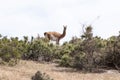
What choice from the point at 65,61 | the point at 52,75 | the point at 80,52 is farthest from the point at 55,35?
the point at 52,75

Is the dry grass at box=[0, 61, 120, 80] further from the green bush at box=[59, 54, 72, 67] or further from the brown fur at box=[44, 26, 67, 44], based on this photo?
the brown fur at box=[44, 26, 67, 44]

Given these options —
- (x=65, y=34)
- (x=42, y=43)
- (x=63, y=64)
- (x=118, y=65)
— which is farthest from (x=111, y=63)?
(x=65, y=34)

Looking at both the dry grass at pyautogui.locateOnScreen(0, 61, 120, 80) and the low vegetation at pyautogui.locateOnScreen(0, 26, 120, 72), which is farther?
the low vegetation at pyautogui.locateOnScreen(0, 26, 120, 72)

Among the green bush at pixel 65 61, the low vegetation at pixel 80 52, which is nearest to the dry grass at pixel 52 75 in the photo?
the low vegetation at pixel 80 52

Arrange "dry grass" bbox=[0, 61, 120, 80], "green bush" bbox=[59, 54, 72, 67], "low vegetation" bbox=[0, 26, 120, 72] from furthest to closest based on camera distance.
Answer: "green bush" bbox=[59, 54, 72, 67], "low vegetation" bbox=[0, 26, 120, 72], "dry grass" bbox=[0, 61, 120, 80]

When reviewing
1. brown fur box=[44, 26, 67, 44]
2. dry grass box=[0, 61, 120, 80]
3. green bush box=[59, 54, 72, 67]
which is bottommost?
dry grass box=[0, 61, 120, 80]

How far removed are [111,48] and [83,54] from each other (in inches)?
58.1

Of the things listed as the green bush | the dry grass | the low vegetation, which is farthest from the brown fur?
the dry grass

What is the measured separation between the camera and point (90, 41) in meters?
19.6

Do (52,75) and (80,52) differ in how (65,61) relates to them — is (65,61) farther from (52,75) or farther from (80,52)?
(52,75)

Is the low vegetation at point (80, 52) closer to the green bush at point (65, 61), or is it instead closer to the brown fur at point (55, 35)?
the green bush at point (65, 61)

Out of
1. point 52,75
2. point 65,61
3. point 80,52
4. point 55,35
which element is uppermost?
point 55,35

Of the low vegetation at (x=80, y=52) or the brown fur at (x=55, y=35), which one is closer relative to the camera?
the low vegetation at (x=80, y=52)

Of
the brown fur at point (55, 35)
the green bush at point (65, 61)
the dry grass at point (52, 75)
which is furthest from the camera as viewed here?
the brown fur at point (55, 35)
